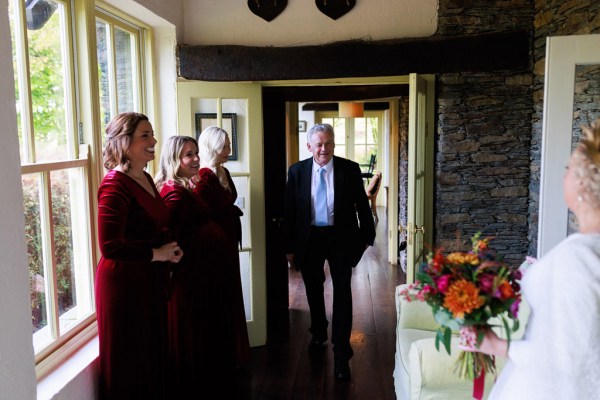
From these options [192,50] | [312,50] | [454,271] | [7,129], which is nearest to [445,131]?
[312,50]

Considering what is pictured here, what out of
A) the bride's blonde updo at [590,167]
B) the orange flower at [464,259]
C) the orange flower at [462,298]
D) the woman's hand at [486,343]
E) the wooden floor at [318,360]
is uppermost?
the bride's blonde updo at [590,167]

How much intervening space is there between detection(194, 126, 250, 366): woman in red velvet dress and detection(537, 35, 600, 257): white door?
73.2 inches

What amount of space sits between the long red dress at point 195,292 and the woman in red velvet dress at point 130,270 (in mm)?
282

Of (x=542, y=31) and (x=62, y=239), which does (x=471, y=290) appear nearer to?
(x=62, y=239)

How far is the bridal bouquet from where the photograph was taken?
1.40 meters

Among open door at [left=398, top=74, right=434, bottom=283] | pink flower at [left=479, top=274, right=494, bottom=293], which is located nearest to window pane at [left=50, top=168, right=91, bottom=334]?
pink flower at [left=479, top=274, right=494, bottom=293]

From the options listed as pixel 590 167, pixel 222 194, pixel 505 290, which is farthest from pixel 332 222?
pixel 590 167

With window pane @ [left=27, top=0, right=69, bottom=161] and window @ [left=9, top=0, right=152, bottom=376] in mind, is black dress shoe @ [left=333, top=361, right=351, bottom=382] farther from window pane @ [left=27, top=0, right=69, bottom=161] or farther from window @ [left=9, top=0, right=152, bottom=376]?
window pane @ [left=27, top=0, right=69, bottom=161]

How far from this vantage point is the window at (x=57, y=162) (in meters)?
2.24

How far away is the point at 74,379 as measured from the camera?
A: 88.4 inches

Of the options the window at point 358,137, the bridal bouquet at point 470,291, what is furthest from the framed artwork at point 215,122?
the window at point 358,137

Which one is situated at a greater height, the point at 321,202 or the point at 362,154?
the point at 362,154

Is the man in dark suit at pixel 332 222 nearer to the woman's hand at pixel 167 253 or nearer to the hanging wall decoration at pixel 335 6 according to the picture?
the hanging wall decoration at pixel 335 6

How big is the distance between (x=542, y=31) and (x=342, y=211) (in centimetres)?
184
